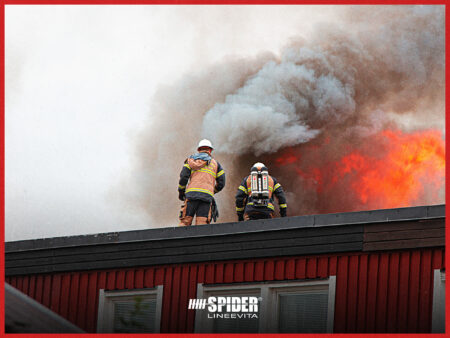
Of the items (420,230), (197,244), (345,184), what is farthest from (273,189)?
(345,184)

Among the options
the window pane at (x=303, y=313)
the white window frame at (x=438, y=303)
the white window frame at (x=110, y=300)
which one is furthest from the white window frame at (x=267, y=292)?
the white window frame at (x=438, y=303)

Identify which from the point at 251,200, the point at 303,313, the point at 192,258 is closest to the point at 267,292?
the point at 303,313

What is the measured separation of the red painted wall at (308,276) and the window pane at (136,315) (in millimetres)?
214

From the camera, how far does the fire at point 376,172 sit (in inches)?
1238

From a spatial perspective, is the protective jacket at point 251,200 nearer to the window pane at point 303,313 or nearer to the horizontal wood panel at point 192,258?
the horizontal wood panel at point 192,258

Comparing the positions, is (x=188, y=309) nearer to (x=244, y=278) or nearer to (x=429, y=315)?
(x=244, y=278)

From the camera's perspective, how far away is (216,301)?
12141mm

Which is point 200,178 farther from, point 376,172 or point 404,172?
point 376,172

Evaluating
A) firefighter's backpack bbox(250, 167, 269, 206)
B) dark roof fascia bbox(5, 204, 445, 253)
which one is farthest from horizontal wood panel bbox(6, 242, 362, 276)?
firefighter's backpack bbox(250, 167, 269, 206)

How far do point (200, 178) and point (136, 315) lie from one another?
3556 millimetres

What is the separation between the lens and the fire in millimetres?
31438

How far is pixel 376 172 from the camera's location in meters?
32.6

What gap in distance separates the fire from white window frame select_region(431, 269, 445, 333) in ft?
65.6

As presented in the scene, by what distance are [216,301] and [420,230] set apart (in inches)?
116
